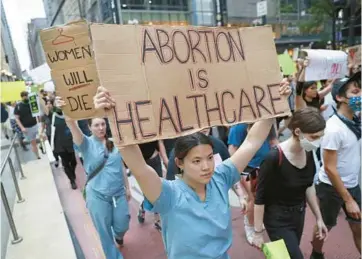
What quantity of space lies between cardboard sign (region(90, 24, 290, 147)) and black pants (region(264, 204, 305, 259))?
0.88m

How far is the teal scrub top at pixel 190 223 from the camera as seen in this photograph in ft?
5.24

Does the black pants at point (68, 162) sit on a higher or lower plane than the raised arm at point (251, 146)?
lower

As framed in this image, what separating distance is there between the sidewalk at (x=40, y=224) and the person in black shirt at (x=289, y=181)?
87.8 inches

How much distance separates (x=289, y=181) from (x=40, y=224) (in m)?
3.51

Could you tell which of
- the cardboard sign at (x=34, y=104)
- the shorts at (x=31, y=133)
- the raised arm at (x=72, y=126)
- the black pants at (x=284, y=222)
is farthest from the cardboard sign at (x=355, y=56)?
the shorts at (x=31, y=133)

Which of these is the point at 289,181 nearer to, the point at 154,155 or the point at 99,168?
the point at 99,168

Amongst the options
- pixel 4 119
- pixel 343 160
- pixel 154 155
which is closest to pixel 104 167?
pixel 154 155

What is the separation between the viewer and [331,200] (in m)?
2.77

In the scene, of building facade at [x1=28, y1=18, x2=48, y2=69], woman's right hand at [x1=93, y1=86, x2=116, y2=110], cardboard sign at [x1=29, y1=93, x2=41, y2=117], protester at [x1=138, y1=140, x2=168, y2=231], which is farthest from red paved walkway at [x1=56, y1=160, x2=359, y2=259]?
building facade at [x1=28, y1=18, x2=48, y2=69]

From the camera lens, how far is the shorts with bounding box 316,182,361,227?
2.75 metres

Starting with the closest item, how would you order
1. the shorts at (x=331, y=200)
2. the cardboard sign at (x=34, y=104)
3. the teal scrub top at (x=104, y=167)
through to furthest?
the shorts at (x=331, y=200)
the teal scrub top at (x=104, y=167)
the cardboard sign at (x=34, y=104)

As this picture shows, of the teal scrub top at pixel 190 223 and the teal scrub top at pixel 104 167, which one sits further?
the teal scrub top at pixel 104 167

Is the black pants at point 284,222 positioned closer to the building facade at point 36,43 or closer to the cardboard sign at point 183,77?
the cardboard sign at point 183,77

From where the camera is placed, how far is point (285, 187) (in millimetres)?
2303
